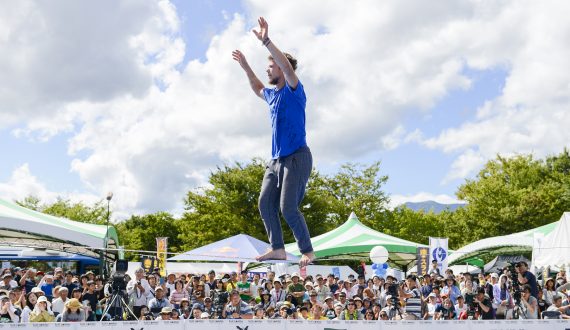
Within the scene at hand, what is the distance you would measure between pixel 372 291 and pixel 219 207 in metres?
34.0

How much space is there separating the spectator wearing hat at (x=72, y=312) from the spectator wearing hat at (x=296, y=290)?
530cm

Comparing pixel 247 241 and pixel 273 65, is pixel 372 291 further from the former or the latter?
pixel 273 65

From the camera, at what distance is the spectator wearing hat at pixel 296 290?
1447cm

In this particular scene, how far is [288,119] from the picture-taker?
5383mm

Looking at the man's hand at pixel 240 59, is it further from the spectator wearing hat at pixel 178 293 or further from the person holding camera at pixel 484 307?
the spectator wearing hat at pixel 178 293

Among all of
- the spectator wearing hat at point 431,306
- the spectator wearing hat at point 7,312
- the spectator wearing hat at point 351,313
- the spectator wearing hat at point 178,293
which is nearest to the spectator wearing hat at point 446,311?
the spectator wearing hat at point 431,306

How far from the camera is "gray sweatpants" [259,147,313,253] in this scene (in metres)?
5.38

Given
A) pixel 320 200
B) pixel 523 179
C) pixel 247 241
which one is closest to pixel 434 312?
pixel 247 241

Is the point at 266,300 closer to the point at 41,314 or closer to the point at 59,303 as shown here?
the point at 59,303

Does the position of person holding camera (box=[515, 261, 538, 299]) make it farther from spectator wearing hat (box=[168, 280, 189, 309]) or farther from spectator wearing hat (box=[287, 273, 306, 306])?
spectator wearing hat (box=[168, 280, 189, 309])

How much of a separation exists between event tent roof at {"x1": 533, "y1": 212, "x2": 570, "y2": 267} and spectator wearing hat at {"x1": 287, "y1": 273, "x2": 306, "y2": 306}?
10.3 meters

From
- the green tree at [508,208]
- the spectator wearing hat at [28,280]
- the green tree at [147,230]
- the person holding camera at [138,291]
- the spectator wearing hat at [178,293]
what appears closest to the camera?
the person holding camera at [138,291]

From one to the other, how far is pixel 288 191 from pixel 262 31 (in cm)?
137

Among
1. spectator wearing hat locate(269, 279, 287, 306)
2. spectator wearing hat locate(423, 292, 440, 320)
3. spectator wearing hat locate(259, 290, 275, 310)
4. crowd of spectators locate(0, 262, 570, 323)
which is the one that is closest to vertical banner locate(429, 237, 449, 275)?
crowd of spectators locate(0, 262, 570, 323)
